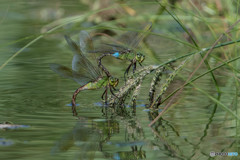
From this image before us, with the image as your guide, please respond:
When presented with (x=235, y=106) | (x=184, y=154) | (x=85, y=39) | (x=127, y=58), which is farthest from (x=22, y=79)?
(x=184, y=154)

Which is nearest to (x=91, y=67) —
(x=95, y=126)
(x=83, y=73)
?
(x=83, y=73)

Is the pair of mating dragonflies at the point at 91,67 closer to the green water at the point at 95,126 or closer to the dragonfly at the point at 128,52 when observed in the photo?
the dragonfly at the point at 128,52

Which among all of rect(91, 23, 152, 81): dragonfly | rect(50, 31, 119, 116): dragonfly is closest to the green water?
rect(50, 31, 119, 116): dragonfly

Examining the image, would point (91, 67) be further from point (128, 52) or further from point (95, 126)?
point (95, 126)

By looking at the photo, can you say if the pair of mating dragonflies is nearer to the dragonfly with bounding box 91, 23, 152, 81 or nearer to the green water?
the dragonfly with bounding box 91, 23, 152, 81

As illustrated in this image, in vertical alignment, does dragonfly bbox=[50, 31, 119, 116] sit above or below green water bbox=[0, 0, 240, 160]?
above

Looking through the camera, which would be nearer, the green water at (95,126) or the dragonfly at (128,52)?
the green water at (95,126)

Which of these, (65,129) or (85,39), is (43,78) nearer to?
(85,39)

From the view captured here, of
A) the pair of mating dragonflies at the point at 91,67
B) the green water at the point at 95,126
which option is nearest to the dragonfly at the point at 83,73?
Result: the pair of mating dragonflies at the point at 91,67
